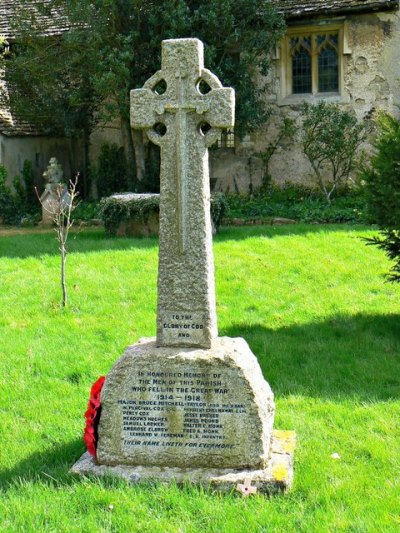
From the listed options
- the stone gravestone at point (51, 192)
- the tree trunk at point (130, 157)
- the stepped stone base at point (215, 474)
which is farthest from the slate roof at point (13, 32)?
the stepped stone base at point (215, 474)

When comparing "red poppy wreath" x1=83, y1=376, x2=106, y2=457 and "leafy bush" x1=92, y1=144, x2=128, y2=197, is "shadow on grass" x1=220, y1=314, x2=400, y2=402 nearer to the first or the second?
"red poppy wreath" x1=83, y1=376, x2=106, y2=457

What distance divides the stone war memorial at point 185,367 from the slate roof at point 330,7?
14486 millimetres

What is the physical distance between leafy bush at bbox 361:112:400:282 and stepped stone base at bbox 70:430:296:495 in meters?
3.79

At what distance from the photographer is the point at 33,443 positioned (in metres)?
5.00

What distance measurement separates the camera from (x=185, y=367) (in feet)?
14.7

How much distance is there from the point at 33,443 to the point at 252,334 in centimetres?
322

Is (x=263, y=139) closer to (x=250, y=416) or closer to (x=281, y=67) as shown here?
(x=281, y=67)

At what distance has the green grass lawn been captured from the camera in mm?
3996

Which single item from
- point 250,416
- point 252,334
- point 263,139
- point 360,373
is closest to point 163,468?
point 250,416

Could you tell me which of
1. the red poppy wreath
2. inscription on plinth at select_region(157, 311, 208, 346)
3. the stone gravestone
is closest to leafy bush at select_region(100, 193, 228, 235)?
the stone gravestone

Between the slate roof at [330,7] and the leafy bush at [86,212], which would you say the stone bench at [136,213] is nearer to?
the leafy bush at [86,212]

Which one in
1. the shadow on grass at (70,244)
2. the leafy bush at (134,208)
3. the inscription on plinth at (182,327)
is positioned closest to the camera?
the inscription on plinth at (182,327)

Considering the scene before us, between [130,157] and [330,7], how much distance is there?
6.35 m

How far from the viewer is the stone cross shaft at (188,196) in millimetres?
4527
